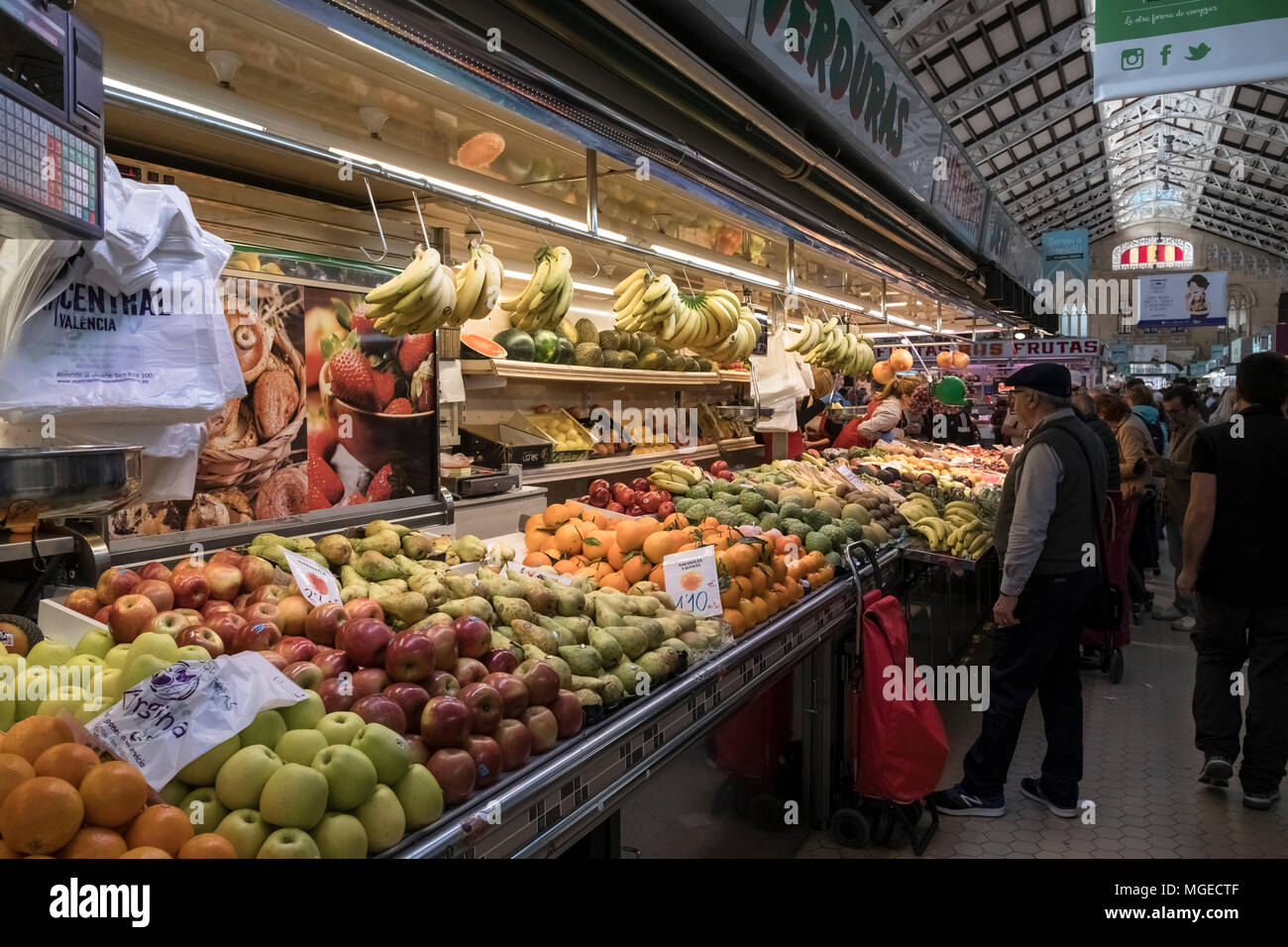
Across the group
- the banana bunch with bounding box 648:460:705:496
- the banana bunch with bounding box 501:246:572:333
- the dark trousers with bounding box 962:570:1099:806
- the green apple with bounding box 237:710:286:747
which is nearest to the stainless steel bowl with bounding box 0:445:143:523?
the green apple with bounding box 237:710:286:747

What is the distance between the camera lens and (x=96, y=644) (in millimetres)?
2018

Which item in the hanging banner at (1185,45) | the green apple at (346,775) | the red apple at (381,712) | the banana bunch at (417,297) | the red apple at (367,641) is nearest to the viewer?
the green apple at (346,775)

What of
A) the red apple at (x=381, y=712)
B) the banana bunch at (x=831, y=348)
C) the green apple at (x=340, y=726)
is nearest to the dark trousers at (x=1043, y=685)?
the red apple at (x=381, y=712)

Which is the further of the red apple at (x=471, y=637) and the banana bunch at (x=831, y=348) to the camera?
the banana bunch at (x=831, y=348)

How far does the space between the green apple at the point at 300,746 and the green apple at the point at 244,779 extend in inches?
2.6

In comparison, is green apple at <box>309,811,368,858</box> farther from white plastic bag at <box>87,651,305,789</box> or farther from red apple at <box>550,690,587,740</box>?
red apple at <box>550,690,587,740</box>

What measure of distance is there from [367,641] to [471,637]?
0.24 meters

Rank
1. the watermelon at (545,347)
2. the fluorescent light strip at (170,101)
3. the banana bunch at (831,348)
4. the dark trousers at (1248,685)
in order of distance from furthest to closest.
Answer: the banana bunch at (831,348) < the watermelon at (545,347) < the dark trousers at (1248,685) < the fluorescent light strip at (170,101)

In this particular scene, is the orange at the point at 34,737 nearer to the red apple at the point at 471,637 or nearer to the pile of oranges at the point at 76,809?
the pile of oranges at the point at 76,809

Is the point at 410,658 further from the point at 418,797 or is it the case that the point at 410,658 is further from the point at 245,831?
the point at 245,831

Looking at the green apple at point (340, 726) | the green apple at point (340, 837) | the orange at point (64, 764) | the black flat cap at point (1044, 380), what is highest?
the black flat cap at point (1044, 380)

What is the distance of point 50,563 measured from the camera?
2.56 m

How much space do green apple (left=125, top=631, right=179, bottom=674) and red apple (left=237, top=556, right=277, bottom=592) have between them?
21.6 inches

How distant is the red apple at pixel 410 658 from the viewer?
198 centimetres
